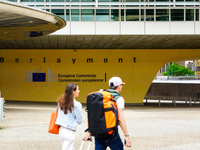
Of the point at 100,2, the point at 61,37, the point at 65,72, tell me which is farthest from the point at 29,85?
the point at 100,2

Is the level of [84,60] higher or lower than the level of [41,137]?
higher

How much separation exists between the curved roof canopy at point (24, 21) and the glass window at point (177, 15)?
8.17 meters

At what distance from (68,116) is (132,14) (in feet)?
53.9

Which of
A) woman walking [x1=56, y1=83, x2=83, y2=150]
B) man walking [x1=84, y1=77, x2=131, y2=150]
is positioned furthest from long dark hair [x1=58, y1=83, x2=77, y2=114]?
man walking [x1=84, y1=77, x2=131, y2=150]

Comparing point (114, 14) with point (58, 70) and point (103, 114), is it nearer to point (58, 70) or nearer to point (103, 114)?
point (58, 70)

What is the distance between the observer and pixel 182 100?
3297 centimetres

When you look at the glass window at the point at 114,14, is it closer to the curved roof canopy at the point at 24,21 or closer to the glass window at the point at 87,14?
the glass window at the point at 87,14

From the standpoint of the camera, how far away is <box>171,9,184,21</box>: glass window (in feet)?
64.8

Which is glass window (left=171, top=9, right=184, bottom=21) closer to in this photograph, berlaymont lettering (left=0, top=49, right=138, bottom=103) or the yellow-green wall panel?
the yellow-green wall panel

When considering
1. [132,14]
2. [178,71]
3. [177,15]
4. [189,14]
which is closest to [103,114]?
[132,14]

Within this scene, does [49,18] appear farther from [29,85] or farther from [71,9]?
[29,85]

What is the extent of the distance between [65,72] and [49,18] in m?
13.0

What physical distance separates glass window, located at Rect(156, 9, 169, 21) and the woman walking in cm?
1623

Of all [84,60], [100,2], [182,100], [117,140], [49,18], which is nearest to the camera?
[117,140]
